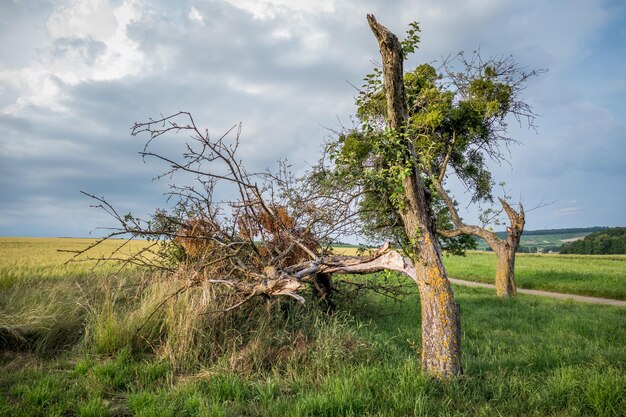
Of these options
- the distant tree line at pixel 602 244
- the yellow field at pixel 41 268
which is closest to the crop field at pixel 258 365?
the yellow field at pixel 41 268

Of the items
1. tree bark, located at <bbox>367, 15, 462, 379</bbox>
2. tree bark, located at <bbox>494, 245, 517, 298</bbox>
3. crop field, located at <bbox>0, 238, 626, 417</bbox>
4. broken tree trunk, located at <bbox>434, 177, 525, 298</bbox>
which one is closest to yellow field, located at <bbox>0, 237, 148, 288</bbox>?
crop field, located at <bbox>0, 238, 626, 417</bbox>

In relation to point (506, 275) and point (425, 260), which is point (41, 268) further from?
point (506, 275)

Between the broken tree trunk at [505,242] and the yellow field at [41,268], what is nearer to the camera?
the yellow field at [41,268]

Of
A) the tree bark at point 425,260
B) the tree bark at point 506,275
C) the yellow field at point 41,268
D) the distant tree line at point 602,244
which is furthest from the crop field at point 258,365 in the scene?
the distant tree line at point 602,244

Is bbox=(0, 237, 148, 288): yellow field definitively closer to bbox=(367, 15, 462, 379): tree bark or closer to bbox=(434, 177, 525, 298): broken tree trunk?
bbox=(367, 15, 462, 379): tree bark

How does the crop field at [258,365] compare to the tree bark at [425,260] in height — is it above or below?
below

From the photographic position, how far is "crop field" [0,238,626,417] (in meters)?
4.66

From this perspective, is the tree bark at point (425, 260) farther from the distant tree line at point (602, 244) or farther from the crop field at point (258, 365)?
the distant tree line at point (602, 244)

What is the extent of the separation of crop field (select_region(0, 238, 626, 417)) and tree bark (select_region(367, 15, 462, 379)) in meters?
0.33

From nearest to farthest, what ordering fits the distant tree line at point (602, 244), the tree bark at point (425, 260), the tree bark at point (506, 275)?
the tree bark at point (425, 260) → the tree bark at point (506, 275) → the distant tree line at point (602, 244)

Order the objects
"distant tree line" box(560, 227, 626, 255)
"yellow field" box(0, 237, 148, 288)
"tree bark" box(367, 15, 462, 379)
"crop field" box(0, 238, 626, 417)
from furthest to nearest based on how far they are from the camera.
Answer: "distant tree line" box(560, 227, 626, 255) → "yellow field" box(0, 237, 148, 288) → "tree bark" box(367, 15, 462, 379) → "crop field" box(0, 238, 626, 417)

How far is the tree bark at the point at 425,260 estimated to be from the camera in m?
5.32

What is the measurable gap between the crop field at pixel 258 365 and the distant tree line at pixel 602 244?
77327mm

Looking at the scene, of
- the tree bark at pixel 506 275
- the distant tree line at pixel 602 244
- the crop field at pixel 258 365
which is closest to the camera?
the crop field at pixel 258 365
